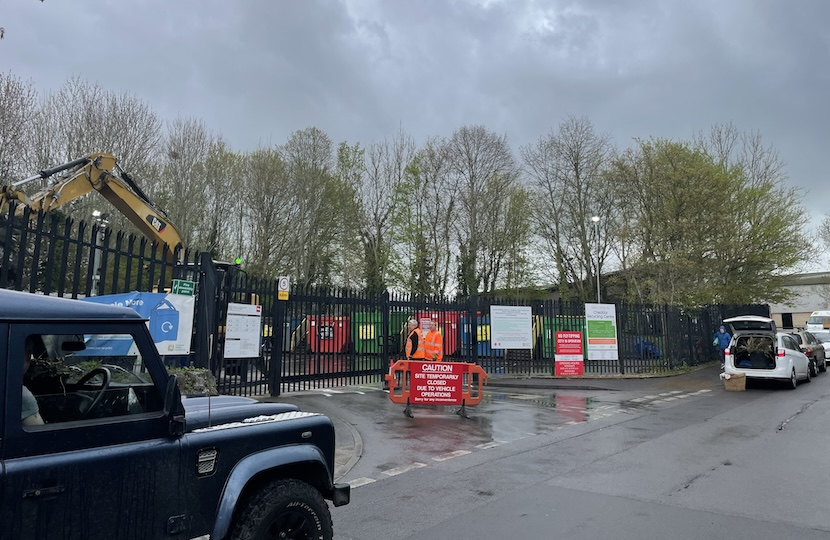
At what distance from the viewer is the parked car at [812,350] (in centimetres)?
1759

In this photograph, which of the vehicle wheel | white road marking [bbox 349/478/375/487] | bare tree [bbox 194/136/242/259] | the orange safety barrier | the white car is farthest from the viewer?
bare tree [bbox 194/136/242/259]

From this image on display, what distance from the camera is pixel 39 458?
2270 millimetres

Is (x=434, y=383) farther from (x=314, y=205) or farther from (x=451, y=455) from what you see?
(x=314, y=205)

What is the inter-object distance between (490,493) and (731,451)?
420cm

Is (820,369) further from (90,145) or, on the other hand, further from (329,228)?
(90,145)

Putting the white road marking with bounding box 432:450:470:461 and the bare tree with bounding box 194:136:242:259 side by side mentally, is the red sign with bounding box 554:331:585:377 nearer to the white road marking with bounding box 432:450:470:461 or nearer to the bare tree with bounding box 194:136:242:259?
the white road marking with bounding box 432:450:470:461

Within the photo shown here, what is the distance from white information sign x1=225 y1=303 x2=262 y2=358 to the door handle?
8531 mm

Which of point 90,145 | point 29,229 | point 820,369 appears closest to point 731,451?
point 29,229

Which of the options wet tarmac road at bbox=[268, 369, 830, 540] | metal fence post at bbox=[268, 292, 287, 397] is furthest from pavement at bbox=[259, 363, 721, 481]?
wet tarmac road at bbox=[268, 369, 830, 540]

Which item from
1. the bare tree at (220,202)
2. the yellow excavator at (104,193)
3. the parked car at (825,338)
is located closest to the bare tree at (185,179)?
the bare tree at (220,202)

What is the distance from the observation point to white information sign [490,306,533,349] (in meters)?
16.7

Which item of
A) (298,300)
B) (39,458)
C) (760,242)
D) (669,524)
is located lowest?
(669,524)

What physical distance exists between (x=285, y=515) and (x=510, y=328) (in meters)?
14.3

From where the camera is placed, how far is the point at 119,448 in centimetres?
254
